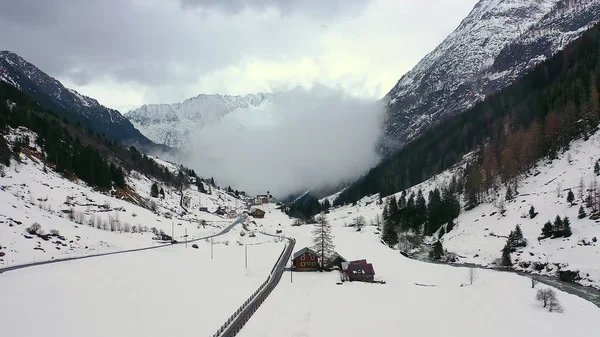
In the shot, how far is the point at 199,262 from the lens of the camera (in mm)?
69375

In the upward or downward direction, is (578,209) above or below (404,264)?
above

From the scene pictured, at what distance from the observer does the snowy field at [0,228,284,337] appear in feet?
108

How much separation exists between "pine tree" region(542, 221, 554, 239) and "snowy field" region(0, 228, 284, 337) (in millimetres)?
53951

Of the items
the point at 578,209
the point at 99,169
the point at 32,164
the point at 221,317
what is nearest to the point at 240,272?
the point at 221,317

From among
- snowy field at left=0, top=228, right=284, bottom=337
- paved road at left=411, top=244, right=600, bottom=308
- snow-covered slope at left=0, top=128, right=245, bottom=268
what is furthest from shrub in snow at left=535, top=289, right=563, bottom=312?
snow-covered slope at left=0, top=128, right=245, bottom=268

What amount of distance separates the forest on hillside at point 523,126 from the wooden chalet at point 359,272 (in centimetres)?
6159

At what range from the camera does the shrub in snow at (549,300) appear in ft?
141

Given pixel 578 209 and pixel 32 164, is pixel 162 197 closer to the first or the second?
pixel 32 164

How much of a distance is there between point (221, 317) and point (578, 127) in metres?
110

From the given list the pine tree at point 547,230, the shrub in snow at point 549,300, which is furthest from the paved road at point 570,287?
the pine tree at point 547,230

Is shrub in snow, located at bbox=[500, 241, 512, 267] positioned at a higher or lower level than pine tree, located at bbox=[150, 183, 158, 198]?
lower

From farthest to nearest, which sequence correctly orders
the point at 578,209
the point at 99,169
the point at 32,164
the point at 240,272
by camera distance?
1. the point at 99,169
2. the point at 32,164
3. the point at 578,209
4. the point at 240,272

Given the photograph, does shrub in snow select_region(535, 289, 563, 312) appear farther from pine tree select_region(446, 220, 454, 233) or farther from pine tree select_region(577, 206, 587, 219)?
pine tree select_region(446, 220, 454, 233)

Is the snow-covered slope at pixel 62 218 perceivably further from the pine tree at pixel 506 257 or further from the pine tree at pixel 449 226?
the pine tree at pixel 506 257
